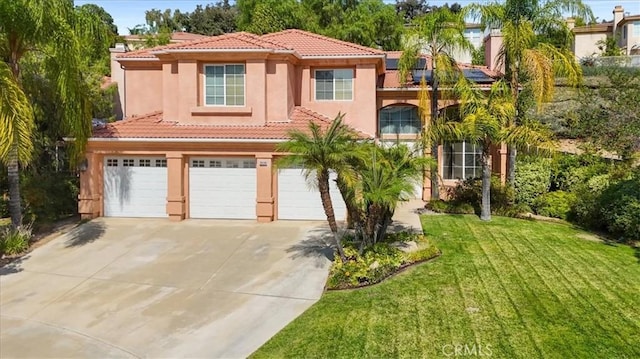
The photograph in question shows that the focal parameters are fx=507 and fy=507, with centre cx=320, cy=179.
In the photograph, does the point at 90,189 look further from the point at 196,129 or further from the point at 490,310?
the point at 490,310

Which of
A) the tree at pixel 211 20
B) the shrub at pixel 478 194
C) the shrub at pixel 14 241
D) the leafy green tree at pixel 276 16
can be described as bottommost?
the shrub at pixel 14 241

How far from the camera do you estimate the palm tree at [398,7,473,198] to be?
728 inches

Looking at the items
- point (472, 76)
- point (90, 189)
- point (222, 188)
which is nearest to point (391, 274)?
point (222, 188)

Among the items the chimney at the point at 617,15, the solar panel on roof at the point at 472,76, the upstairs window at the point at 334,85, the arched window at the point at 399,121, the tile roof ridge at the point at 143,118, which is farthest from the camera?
the chimney at the point at 617,15

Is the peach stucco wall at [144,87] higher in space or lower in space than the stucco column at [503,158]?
higher

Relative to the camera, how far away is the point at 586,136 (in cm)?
2302

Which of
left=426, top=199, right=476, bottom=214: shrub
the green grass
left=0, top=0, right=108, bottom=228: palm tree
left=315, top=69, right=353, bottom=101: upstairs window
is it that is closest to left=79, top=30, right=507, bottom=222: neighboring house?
left=315, top=69, right=353, bottom=101: upstairs window

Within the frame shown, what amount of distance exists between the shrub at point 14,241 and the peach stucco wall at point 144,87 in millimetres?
7919

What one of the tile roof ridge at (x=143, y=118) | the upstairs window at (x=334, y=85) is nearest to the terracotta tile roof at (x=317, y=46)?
the upstairs window at (x=334, y=85)

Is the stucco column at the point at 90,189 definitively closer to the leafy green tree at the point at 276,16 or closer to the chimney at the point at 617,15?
the leafy green tree at the point at 276,16

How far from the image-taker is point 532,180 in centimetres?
1872

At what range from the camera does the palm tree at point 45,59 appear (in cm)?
1294

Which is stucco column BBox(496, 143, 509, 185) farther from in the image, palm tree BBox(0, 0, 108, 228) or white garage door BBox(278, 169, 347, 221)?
palm tree BBox(0, 0, 108, 228)

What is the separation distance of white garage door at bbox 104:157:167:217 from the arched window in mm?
9857
